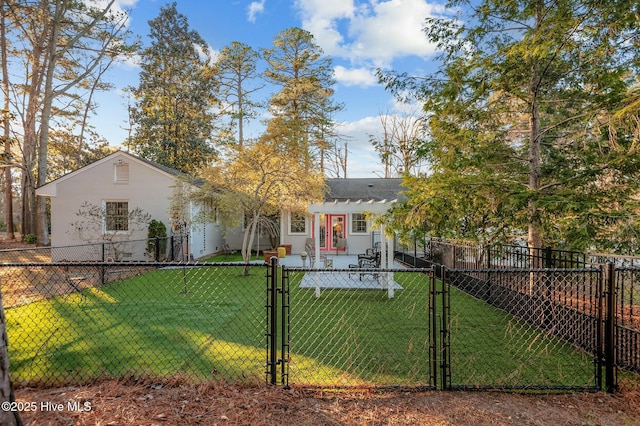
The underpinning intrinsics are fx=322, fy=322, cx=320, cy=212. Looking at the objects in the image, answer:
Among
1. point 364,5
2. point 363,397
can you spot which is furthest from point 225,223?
point 363,397

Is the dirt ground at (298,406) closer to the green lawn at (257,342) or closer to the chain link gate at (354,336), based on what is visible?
the chain link gate at (354,336)

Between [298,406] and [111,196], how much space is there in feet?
49.1

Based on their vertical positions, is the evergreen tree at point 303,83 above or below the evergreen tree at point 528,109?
above

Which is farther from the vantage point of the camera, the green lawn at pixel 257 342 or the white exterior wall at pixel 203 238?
the white exterior wall at pixel 203 238

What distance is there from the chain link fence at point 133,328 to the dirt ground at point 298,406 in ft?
1.45

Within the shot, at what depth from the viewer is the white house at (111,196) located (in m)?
14.3

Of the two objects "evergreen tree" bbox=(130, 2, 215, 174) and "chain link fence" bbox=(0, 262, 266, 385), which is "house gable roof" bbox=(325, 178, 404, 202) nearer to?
"chain link fence" bbox=(0, 262, 266, 385)

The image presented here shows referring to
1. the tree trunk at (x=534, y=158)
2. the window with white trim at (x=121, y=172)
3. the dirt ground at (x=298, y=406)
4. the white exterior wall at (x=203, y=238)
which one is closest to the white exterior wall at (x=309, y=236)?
the white exterior wall at (x=203, y=238)

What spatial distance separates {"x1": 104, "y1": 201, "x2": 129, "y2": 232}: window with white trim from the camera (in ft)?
47.9

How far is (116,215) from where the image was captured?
14617 millimetres

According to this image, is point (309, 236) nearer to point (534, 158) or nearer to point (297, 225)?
Result: point (297, 225)

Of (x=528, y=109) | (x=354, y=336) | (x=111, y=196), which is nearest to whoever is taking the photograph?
(x=354, y=336)

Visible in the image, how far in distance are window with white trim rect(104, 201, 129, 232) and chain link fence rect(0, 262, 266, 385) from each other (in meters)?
5.29

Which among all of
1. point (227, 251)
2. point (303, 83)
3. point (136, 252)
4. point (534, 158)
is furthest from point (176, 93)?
point (534, 158)
